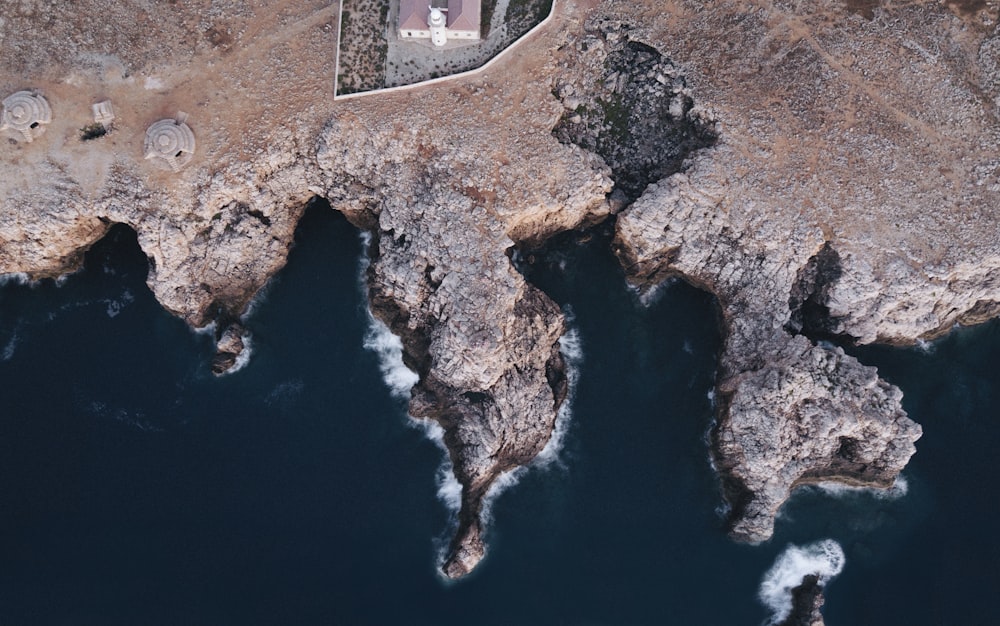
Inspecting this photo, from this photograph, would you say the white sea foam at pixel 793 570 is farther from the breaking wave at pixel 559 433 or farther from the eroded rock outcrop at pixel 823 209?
the breaking wave at pixel 559 433

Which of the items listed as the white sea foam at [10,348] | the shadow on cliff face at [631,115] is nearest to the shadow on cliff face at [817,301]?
the shadow on cliff face at [631,115]

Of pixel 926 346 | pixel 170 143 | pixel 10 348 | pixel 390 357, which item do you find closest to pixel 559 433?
pixel 390 357

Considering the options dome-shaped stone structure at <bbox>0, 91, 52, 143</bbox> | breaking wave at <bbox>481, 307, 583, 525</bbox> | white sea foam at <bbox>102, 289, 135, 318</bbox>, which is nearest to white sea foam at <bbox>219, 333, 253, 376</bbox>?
white sea foam at <bbox>102, 289, 135, 318</bbox>

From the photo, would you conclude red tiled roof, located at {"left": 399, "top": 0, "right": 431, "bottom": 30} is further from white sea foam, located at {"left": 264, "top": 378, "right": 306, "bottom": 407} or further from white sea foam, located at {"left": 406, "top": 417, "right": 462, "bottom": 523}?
white sea foam, located at {"left": 406, "top": 417, "right": 462, "bottom": 523}

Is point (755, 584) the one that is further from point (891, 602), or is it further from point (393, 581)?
point (393, 581)

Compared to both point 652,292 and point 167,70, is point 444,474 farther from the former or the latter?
point 167,70

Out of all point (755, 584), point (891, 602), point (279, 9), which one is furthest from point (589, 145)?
point (891, 602)
